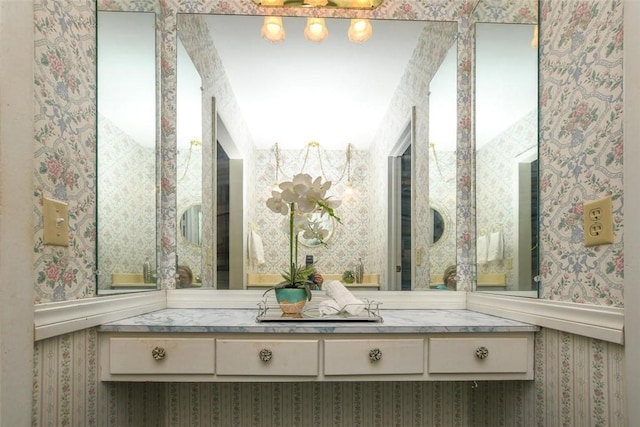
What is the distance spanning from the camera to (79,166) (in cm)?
121

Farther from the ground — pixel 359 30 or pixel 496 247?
pixel 359 30

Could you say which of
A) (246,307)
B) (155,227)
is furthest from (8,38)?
(246,307)

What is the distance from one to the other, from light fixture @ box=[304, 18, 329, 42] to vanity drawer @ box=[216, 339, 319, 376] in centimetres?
134

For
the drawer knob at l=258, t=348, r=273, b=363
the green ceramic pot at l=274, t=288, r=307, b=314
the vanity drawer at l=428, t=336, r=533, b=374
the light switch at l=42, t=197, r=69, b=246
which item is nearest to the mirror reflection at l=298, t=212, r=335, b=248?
the green ceramic pot at l=274, t=288, r=307, b=314

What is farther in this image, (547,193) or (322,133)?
(322,133)

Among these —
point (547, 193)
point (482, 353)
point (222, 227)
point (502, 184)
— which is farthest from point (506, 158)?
point (222, 227)

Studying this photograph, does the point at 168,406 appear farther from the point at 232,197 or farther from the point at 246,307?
the point at 232,197

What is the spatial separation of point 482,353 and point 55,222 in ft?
4.59

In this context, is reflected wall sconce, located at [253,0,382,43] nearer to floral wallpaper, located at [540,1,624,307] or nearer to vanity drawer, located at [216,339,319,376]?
floral wallpaper, located at [540,1,624,307]

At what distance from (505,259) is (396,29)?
114cm

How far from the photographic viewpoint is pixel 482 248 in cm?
173

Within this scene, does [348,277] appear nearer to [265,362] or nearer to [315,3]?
[265,362]

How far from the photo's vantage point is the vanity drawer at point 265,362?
134cm

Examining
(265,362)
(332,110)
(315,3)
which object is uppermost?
(315,3)
